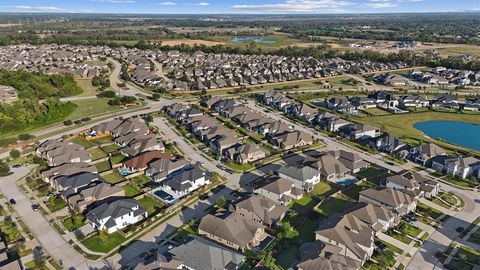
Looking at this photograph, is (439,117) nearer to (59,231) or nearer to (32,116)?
(59,231)

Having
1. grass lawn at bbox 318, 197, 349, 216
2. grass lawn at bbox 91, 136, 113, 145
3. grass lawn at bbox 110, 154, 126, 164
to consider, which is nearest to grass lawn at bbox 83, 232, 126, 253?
grass lawn at bbox 110, 154, 126, 164

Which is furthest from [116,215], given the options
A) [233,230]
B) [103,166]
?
[103,166]

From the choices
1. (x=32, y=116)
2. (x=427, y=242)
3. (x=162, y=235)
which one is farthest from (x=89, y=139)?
(x=427, y=242)

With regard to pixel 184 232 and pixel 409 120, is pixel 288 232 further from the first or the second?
pixel 409 120

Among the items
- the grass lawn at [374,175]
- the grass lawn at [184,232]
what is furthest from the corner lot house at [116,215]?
the grass lawn at [374,175]

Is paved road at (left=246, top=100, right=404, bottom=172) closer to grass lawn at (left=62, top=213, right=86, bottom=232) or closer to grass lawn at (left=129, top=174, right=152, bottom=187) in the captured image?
grass lawn at (left=129, top=174, right=152, bottom=187)
